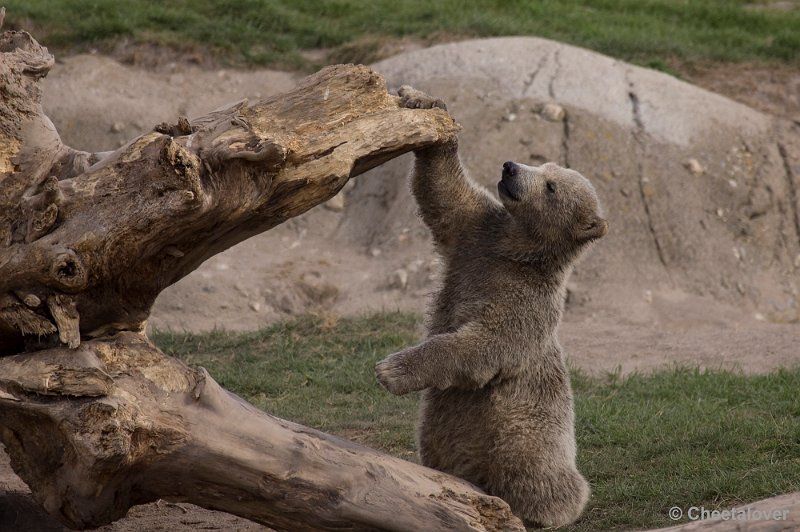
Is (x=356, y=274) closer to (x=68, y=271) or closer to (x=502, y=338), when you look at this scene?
(x=502, y=338)

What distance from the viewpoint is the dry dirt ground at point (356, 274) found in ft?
30.8

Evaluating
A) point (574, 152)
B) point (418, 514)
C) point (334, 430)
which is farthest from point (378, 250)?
point (418, 514)

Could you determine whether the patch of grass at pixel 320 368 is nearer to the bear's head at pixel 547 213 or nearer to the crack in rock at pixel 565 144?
the bear's head at pixel 547 213

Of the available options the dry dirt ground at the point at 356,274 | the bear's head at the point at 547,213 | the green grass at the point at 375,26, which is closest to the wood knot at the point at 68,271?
the bear's head at the point at 547,213

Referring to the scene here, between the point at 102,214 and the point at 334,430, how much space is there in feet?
9.86

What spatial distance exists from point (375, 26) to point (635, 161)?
158 inches

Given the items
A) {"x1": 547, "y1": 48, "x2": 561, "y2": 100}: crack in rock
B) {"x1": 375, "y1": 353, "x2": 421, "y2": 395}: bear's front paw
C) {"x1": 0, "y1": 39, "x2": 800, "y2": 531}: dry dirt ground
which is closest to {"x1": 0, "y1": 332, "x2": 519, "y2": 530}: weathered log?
{"x1": 375, "y1": 353, "x2": 421, "y2": 395}: bear's front paw

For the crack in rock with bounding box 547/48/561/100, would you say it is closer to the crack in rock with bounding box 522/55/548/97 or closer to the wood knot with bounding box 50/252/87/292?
the crack in rock with bounding box 522/55/548/97

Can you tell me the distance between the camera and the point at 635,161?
11.0 m

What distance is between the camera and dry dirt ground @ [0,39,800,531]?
30.8 ft

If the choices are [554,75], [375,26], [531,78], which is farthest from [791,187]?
[375,26]

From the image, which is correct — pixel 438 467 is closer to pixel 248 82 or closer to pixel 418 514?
pixel 418 514

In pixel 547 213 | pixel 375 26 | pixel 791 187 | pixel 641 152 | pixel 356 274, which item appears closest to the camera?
pixel 547 213

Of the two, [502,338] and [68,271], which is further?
[502,338]
